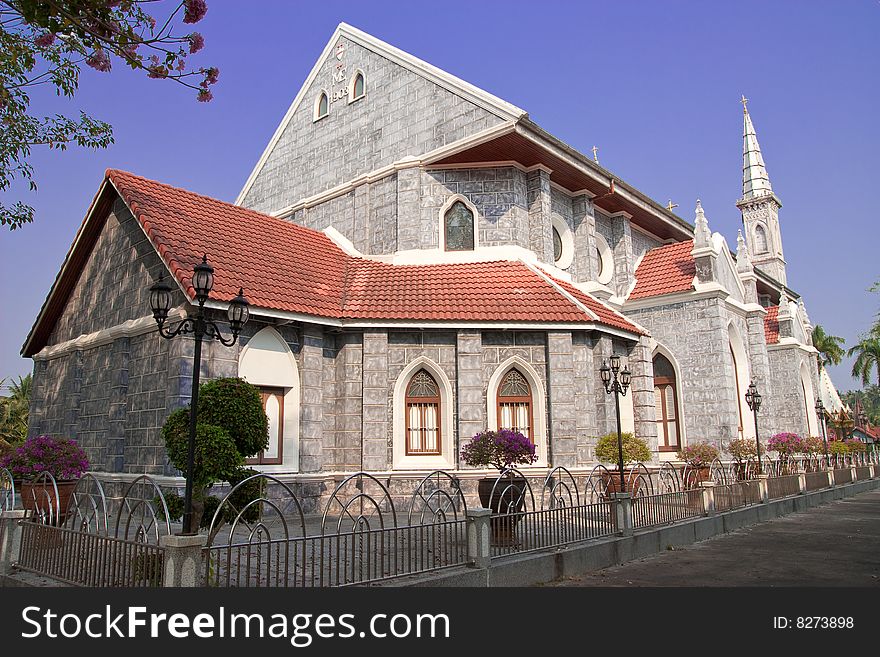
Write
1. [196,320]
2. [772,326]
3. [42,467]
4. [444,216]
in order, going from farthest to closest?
[772,326] < [444,216] < [42,467] < [196,320]

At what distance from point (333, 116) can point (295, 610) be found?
64.6 ft

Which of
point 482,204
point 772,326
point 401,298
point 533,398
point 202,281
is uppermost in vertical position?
point 482,204

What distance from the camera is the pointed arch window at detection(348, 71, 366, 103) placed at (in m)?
21.7

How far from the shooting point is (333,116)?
22.4 metres

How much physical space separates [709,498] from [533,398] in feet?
15.4

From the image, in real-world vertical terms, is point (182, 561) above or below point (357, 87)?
below

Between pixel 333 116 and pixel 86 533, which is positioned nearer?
pixel 86 533

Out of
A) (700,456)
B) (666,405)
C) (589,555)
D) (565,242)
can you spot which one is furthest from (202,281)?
(666,405)

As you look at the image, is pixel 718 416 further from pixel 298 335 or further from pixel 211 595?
pixel 211 595

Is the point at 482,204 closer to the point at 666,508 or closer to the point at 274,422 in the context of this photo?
the point at 274,422

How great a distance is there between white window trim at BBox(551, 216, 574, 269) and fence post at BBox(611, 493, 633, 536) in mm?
10969

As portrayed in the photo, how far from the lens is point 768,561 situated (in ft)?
33.7

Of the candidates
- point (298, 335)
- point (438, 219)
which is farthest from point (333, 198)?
point (298, 335)

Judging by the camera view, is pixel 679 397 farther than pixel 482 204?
Yes
